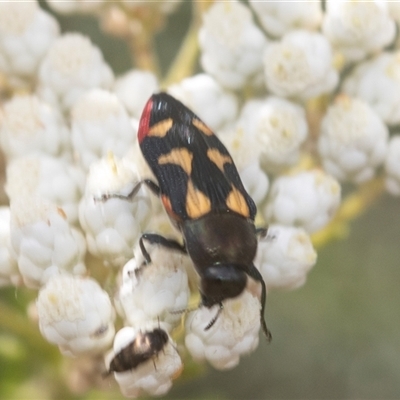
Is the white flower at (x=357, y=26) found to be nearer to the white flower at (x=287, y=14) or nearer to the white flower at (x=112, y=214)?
the white flower at (x=287, y=14)

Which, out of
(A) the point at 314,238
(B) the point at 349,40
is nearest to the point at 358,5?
(B) the point at 349,40

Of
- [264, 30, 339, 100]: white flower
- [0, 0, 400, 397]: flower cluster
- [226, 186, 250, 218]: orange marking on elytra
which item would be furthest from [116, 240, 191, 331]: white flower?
[264, 30, 339, 100]: white flower

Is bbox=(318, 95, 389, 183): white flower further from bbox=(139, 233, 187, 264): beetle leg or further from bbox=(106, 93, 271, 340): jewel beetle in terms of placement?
bbox=(139, 233, 187, 264): beetle leg

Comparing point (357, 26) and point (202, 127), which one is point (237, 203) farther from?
point (357, 26)

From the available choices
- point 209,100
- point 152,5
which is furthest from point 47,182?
point 152,5

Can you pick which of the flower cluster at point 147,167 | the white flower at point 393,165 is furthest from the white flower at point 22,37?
the white flower at point 393,165

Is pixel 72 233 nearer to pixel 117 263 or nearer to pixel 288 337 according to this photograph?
pixel 117 263
